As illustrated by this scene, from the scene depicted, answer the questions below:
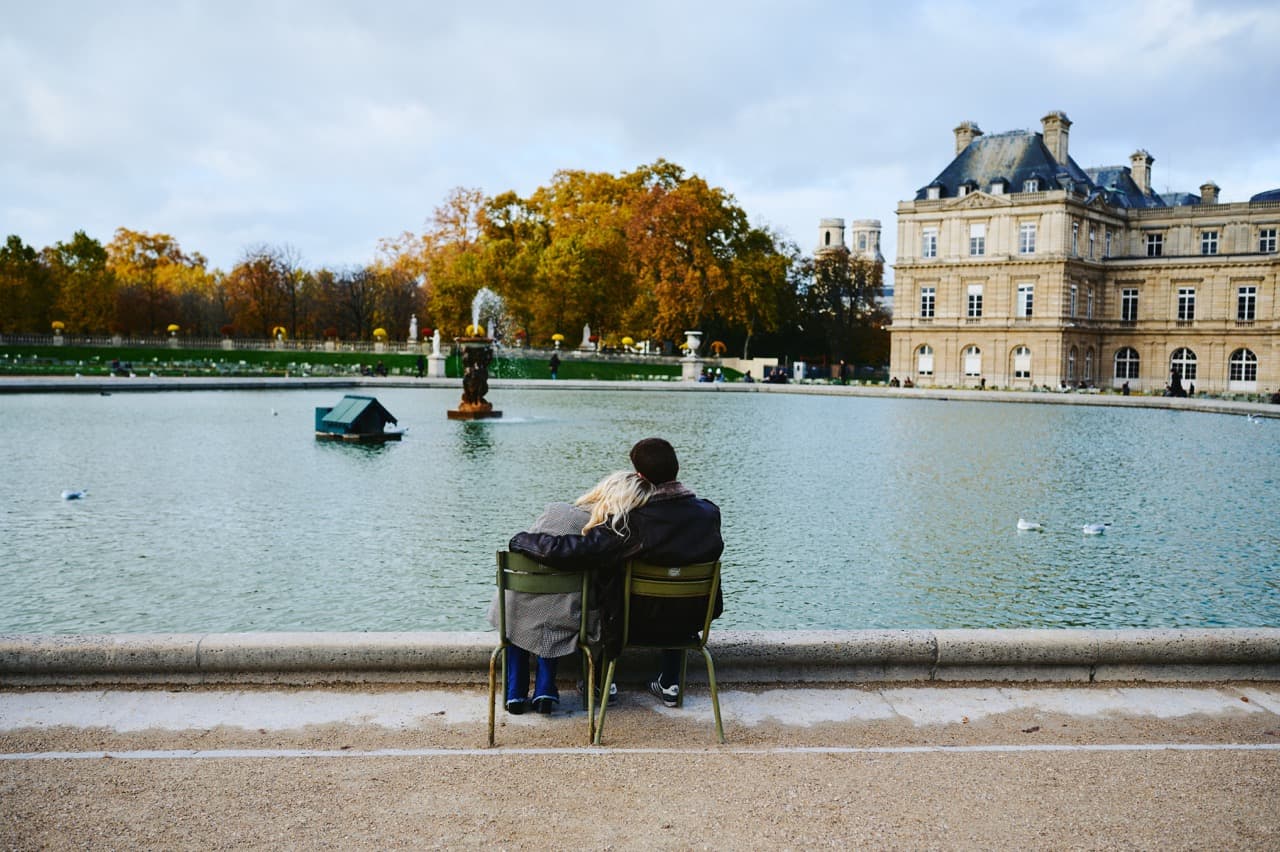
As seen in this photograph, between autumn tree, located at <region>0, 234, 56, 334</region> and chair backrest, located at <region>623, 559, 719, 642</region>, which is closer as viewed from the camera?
chair backrest, located at <region>623, 559, 719, 642</region>

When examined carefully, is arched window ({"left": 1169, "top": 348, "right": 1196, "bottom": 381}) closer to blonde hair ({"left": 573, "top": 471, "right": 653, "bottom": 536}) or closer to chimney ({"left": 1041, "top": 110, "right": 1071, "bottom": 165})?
chimney ({"left": 1041, "top": 110, "right": 1071, "bottom": 165})

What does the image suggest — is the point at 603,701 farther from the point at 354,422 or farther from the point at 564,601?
the point at 354,422

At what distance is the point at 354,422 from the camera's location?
2297 centimetres

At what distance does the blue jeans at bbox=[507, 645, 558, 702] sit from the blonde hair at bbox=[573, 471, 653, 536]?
0.94 metres

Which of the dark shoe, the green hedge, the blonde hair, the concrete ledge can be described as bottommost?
the dark shoe

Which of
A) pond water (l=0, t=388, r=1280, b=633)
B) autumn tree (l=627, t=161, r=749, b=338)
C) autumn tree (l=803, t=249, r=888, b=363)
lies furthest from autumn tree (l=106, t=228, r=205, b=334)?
pond water (l=0, t=388, r=1280, b=633)

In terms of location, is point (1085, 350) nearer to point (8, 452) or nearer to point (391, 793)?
point (8, 452)

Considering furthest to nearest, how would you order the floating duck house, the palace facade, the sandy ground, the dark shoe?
1. the palace facade
2. the floating duck house
3. the dark shoe
4. the sandy ground

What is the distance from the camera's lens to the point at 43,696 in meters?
6.50

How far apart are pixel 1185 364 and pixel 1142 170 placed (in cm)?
2060

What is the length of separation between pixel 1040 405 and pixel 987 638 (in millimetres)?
42643

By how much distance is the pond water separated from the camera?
975 centimetres

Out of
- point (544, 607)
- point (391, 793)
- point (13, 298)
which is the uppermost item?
point (13, 298)

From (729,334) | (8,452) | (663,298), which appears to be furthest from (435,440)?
(729,334)
